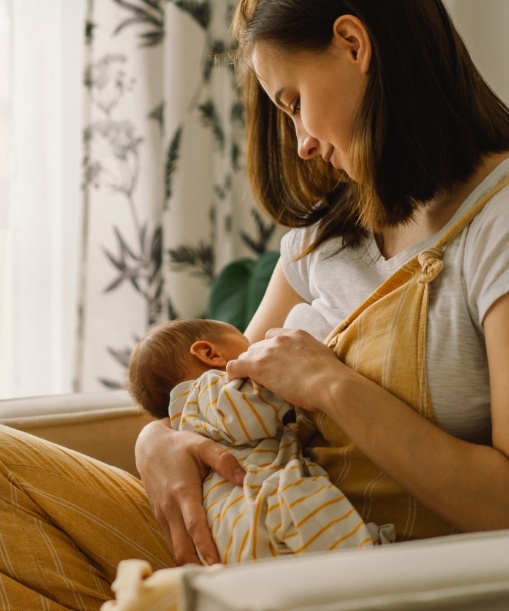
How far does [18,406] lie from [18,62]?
1.32 metres

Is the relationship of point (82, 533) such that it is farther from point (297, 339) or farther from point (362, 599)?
point (362, 599)

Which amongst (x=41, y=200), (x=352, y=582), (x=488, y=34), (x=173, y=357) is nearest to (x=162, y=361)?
(x=173, y=357)

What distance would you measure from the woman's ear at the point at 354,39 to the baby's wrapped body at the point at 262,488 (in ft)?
1.55

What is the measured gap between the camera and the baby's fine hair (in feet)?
4.50

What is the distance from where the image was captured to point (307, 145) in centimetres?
128

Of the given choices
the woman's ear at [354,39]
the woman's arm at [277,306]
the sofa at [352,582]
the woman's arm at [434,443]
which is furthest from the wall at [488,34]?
the sofa at [352,582]

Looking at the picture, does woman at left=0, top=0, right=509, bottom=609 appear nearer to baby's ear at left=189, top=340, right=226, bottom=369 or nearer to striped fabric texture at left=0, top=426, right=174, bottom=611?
striped fabric texture at left=0, top=426, right=174, bottom=611

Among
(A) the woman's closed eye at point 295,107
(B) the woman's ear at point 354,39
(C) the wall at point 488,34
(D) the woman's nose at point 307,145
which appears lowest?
(D) the woman's nose at point 307,145

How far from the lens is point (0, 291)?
8.21ft

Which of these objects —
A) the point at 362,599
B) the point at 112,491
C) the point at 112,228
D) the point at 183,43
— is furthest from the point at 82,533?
the point at 183,43

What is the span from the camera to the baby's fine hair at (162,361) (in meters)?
1.37

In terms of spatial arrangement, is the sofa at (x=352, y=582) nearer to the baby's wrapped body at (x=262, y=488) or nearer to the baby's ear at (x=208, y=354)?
the baby's wrapped body at (x=262, y=488)

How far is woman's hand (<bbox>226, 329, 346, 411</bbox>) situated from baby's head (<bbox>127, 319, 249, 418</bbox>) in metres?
0.18

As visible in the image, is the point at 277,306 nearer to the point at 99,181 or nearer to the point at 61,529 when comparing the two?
the point at 61,529
